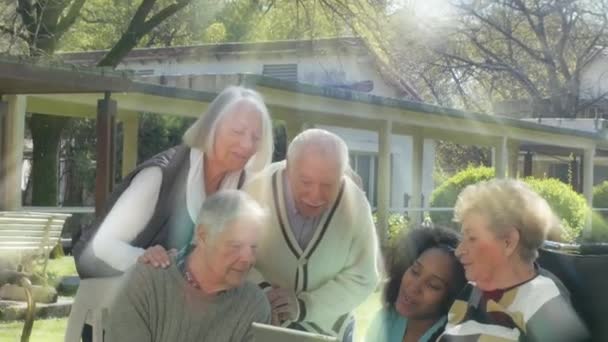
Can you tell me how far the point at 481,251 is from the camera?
3176mm

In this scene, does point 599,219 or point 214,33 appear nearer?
point 599,219

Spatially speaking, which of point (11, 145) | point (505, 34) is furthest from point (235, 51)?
point (505, 34)

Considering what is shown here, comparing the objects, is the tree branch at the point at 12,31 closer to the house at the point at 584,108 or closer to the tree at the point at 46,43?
the tree at the point at 46,43

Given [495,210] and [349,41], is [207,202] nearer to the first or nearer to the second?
[495,210]

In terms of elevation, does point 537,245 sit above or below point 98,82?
below

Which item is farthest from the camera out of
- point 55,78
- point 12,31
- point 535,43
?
point 535,43

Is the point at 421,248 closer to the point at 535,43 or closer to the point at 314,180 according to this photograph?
the point at 314,180

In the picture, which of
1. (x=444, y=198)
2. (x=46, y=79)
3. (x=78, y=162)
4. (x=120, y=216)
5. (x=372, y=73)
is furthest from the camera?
(x=372, y=73)

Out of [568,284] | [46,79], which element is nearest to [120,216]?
[568,284]

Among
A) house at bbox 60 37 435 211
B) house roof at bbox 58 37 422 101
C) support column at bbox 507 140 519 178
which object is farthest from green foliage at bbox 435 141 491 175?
support column at bbox 507 140 519 178

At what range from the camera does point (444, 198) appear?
2481cm

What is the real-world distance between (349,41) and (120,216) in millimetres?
22429

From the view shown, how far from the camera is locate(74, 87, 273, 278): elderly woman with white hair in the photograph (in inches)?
145

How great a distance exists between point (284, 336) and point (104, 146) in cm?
1088
